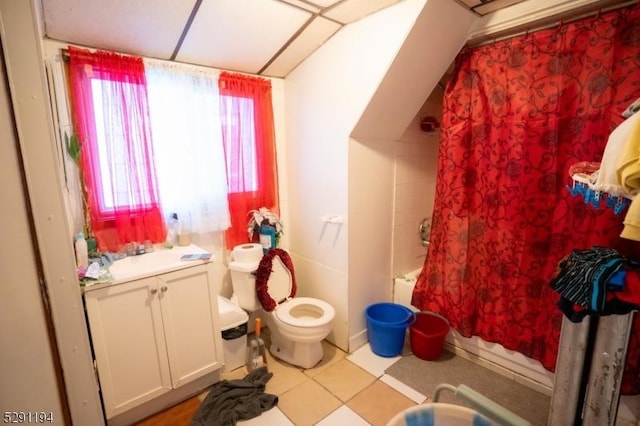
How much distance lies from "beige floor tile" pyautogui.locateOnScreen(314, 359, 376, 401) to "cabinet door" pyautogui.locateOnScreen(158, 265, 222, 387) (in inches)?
27.7

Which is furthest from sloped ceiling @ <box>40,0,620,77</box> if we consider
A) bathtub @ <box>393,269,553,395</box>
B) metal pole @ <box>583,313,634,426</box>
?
bathtub @ <box>393,269,553,395</box>

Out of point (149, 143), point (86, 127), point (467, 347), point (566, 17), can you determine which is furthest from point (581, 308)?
point (86, 127)

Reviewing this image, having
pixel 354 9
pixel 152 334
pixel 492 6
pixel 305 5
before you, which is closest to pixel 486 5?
pixel 492 6

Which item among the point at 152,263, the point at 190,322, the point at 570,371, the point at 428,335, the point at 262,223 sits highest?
the point at 262,223

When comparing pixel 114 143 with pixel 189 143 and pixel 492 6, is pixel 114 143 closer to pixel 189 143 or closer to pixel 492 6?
pixel 189 143

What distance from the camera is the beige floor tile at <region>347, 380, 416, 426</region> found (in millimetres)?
1655

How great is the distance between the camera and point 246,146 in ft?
7.54

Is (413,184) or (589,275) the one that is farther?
(413,184)

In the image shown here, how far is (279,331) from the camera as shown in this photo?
6.84ft

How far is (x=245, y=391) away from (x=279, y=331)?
0.41 meters

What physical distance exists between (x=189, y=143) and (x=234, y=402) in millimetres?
1646

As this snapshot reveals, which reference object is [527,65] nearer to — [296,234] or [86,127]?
[296,234]

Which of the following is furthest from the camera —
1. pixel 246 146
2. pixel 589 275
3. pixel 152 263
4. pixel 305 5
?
pixel 246 146

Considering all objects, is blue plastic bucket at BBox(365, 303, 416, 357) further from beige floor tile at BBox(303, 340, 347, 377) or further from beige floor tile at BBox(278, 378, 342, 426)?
beige floor tile at BBox(278, 378, 342, 426)
